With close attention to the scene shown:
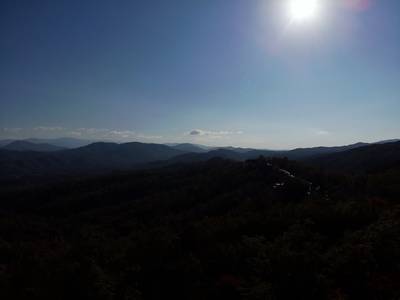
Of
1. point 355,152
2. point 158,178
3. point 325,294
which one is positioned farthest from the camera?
point 355,152

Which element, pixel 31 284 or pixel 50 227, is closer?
pixel 31 284

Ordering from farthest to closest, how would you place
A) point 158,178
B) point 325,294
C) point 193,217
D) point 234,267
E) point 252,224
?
1. point 158,178
2. point 193,217
3. point 252,224
4. point 234,267
5. point 325,294

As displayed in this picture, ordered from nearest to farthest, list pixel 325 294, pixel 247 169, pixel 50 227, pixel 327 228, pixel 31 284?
pixel 325 294 < pixel 31 284 < pixel 327 228 < pixel 50 227 < pixel 247 169

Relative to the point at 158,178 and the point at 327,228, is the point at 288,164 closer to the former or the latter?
the point at 158,178

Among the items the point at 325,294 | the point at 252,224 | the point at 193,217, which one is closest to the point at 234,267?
the point at 325,294

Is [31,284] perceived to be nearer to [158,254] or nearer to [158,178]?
[158,254]

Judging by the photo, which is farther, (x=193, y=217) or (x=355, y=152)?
(x=355, y=152)

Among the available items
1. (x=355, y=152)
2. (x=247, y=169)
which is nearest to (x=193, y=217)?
(x=247, y=169)

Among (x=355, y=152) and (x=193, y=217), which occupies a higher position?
(x=355, y=152)

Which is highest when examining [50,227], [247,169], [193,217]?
[247,169]
